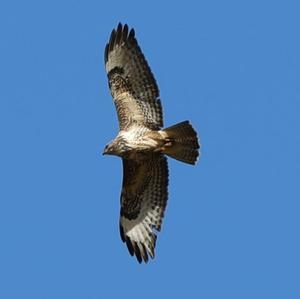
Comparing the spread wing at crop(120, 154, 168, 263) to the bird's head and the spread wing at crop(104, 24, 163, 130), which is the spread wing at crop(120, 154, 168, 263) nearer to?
the bird's head

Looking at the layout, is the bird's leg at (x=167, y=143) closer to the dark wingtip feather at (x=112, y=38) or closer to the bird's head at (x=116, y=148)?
the bird's head at (x=116, y=148)

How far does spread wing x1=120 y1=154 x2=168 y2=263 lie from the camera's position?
41.1 feet

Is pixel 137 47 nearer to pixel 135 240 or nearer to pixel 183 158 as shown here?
pixel 183 158

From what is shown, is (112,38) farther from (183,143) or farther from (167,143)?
(183,143)

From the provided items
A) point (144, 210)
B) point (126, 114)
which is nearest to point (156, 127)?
point (126, 114)

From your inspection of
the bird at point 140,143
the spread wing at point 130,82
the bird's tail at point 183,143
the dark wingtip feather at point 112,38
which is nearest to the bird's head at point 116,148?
the bird at point 140,143

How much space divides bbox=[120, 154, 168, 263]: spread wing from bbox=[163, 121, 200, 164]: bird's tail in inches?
15.8

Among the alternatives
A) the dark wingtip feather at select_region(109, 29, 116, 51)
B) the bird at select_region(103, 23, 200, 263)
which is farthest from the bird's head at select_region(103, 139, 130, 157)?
the dark wingtip feather at select_region(109, 29, 116, 51)

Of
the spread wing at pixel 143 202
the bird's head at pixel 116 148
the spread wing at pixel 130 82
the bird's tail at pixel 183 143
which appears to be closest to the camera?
the bird's tail at pixel 183 143

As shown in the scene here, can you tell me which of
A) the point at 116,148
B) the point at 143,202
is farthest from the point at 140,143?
the point at 143,202

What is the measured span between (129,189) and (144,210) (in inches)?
15.3

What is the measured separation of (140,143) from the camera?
1208cm

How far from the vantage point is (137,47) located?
40.9 ft

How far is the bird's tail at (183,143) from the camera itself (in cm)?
1182
